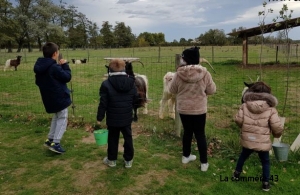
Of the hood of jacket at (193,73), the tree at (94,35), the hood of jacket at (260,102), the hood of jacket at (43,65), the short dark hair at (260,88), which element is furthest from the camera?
the tree at (94,35)

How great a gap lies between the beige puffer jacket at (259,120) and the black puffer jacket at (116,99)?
1585 mm

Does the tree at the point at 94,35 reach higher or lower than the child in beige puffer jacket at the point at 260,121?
higher

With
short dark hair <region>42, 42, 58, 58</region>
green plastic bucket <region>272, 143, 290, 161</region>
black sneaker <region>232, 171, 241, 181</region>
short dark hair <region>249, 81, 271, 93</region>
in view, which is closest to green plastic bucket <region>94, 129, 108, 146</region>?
short dark hair <region>42, 42, 58, 58</region>

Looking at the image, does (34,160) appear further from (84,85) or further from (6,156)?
(84,85)

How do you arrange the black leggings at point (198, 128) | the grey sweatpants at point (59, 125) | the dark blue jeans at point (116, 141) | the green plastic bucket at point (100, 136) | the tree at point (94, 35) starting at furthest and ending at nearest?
the tree at point (94, 35), the grey sweatpants at point (59, 125), the green plastic bucket at point (100, 136), the dark blue jeans at point (116, 141), the black leggings at point (198, 128)

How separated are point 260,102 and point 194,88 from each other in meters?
0.92

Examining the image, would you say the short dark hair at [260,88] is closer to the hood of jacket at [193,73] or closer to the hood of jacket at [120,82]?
the hood of jacket at [193,73]

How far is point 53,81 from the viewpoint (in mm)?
4727

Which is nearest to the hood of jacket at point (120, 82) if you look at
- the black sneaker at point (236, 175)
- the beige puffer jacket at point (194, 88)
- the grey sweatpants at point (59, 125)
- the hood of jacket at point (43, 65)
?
the beige puffer jacket at point (194, 88)

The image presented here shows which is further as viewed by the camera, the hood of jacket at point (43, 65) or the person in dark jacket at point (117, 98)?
the hood of jacket at point (43, 65)

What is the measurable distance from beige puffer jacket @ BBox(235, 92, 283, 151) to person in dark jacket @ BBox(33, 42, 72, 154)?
112 inches

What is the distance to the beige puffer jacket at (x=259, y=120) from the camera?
144 inches

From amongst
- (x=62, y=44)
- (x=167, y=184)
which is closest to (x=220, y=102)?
(x=167, y=184)

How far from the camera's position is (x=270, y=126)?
3699 mm
